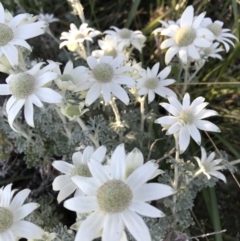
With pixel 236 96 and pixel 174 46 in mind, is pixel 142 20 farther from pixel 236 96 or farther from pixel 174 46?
pixel 174 46

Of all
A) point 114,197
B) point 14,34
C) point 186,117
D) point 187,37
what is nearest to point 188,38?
point 187,37

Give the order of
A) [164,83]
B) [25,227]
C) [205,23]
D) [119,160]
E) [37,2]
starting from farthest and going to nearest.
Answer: [37,2] < [205,23] < [164,83] < [25,227] < [119,160]

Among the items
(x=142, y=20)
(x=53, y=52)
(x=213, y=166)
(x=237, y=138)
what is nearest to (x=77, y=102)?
(x=213, y=166)

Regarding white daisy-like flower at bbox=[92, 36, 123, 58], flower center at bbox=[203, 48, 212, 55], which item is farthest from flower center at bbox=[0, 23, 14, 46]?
flower center at bbox=[203, 48, 212, 55]

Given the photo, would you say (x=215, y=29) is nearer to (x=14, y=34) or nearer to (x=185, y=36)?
(x=185, y=36)

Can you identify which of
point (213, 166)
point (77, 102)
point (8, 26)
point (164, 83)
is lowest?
point (213, 166)

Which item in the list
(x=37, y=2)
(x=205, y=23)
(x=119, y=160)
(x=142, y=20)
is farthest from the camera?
(x=142, y=20)

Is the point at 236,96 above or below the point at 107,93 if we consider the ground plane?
below
